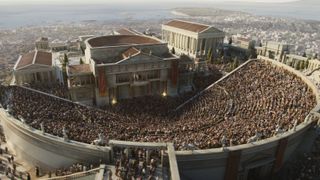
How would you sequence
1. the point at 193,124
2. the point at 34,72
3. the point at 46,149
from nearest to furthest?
1. the point at 46,149
2. the point at 193,124
3. the point at 34,72

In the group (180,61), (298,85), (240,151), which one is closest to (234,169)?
(240,151)

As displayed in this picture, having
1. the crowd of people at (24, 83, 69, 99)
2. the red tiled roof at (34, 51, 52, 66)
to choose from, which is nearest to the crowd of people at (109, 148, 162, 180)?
the crowd of people at (24, 83, 69, 99)

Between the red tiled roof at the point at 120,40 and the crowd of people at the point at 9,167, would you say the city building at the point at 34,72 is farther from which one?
the crowd of people at the point at 9,167

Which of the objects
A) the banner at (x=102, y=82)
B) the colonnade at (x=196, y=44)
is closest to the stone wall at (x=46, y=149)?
the banner at (x=102, y=82)

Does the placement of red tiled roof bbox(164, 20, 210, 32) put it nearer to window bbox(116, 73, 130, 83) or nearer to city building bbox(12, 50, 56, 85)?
window bbox(116, 73, 130, 83)

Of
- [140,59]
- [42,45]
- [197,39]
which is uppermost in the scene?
[197,39]

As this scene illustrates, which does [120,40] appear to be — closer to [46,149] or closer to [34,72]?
[34,72]

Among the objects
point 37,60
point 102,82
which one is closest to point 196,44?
point 102,82
